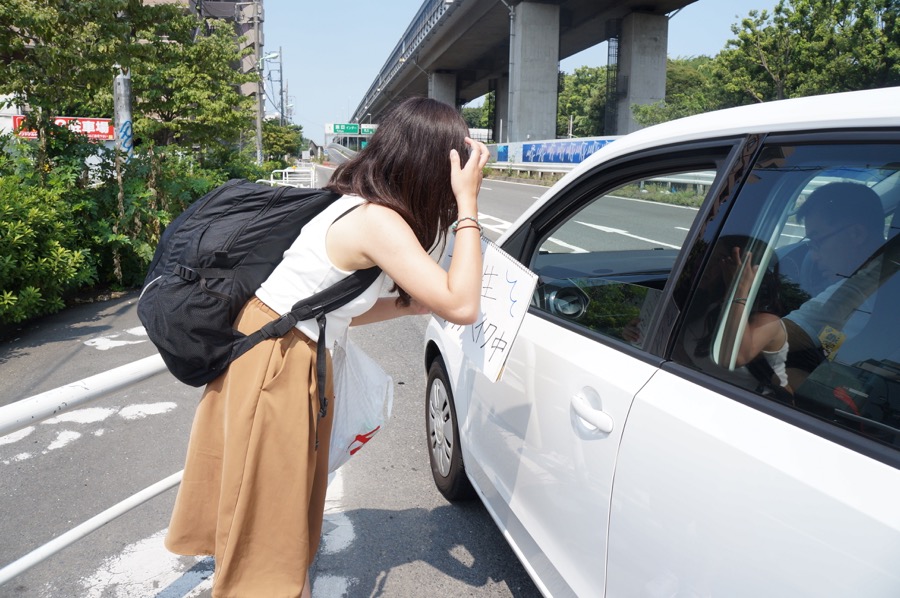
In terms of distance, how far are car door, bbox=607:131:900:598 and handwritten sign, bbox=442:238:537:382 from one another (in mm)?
384

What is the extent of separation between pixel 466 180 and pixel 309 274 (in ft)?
1.56

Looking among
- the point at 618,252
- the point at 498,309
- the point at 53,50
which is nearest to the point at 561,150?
the point at 53,50

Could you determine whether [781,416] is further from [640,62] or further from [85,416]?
[640,62]

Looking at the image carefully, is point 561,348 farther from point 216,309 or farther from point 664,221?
point 216,309

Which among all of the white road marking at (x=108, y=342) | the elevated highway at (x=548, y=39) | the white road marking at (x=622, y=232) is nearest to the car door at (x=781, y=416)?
the white road marking at (x=622, y=232)

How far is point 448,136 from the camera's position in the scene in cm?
185

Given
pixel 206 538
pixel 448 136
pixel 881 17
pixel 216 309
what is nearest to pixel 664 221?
pixel 448 136

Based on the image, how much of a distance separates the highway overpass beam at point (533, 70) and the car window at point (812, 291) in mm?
40802

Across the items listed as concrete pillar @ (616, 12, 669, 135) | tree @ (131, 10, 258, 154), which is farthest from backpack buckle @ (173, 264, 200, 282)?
concrete pillar @ (616, 12, 669, 135)

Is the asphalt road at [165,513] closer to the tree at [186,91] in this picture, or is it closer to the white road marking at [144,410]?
the white road marking at [144,410]

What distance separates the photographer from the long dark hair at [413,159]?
1839mm

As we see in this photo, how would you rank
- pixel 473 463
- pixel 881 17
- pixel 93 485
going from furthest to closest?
1. pixel 881 17
2. pixel 93 485
3. pixel 473 463

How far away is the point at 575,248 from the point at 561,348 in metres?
1.18

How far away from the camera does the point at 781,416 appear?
1.37 meters
